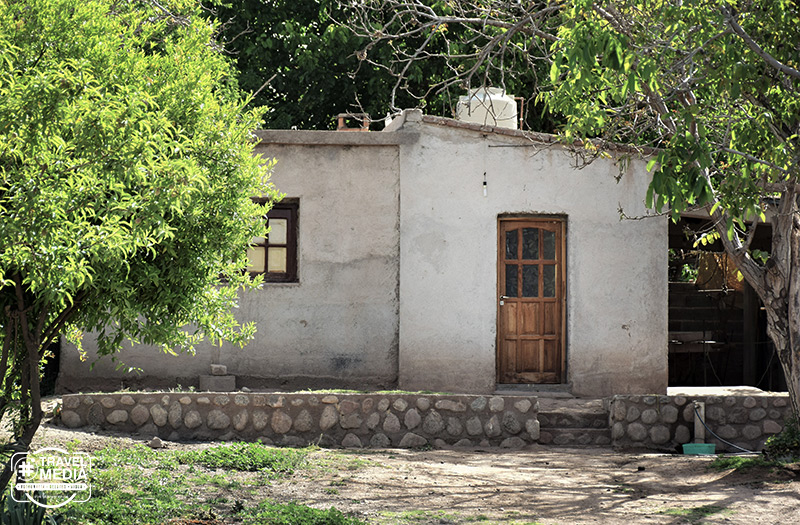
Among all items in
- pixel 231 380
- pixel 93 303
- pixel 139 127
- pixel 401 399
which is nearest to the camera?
pixel 139 127

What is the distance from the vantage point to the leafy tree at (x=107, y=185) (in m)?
4.31

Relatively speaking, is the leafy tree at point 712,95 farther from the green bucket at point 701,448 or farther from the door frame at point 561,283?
the door frame at point 561,283

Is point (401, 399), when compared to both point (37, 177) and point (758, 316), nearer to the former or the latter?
point (37, 177)

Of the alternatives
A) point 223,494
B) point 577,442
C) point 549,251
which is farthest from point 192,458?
point 549,251

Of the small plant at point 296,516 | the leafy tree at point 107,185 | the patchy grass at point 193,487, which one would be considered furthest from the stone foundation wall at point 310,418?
the small plant at point 296,516

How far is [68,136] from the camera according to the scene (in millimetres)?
4754

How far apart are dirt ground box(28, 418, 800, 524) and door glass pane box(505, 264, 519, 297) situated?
3171 millimetres

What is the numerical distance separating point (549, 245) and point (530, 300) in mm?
819

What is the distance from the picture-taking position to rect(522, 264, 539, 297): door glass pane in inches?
486

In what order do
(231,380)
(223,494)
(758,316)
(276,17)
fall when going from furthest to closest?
1. (276,17)
2. (758,316)
3. (231,380)
4. (223,494)

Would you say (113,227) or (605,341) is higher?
(113,227)

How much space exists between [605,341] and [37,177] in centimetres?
910

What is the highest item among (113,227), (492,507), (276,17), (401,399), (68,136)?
(276,17)

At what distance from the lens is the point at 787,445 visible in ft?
27.5
